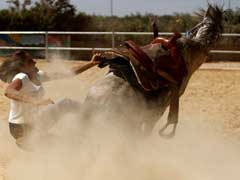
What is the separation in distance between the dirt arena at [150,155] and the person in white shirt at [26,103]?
0.32m

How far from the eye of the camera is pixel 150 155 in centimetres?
566

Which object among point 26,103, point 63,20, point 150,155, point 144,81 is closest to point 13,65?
point 26,103

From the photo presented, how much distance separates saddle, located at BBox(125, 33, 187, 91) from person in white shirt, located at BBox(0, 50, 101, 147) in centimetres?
38

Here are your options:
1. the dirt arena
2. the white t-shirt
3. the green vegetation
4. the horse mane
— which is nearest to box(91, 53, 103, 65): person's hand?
the white t-shirt

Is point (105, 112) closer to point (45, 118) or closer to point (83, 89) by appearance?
point (45, 118)

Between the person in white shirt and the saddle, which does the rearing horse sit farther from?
the person in white shirt

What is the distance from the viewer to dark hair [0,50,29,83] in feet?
16.1

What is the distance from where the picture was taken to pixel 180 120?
8.49 m

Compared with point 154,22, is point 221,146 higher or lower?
lower

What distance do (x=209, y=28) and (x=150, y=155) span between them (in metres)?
1.40

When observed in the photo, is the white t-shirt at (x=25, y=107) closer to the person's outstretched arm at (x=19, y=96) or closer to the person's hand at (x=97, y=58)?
the person's outstretched arm at (x=19, y=96)

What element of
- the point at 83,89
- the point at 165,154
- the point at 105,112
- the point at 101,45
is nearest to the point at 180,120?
the point at 83,89

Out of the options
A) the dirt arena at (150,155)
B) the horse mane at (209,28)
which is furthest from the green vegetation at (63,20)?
the horse mane at (209,28)

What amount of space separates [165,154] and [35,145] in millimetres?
1665
